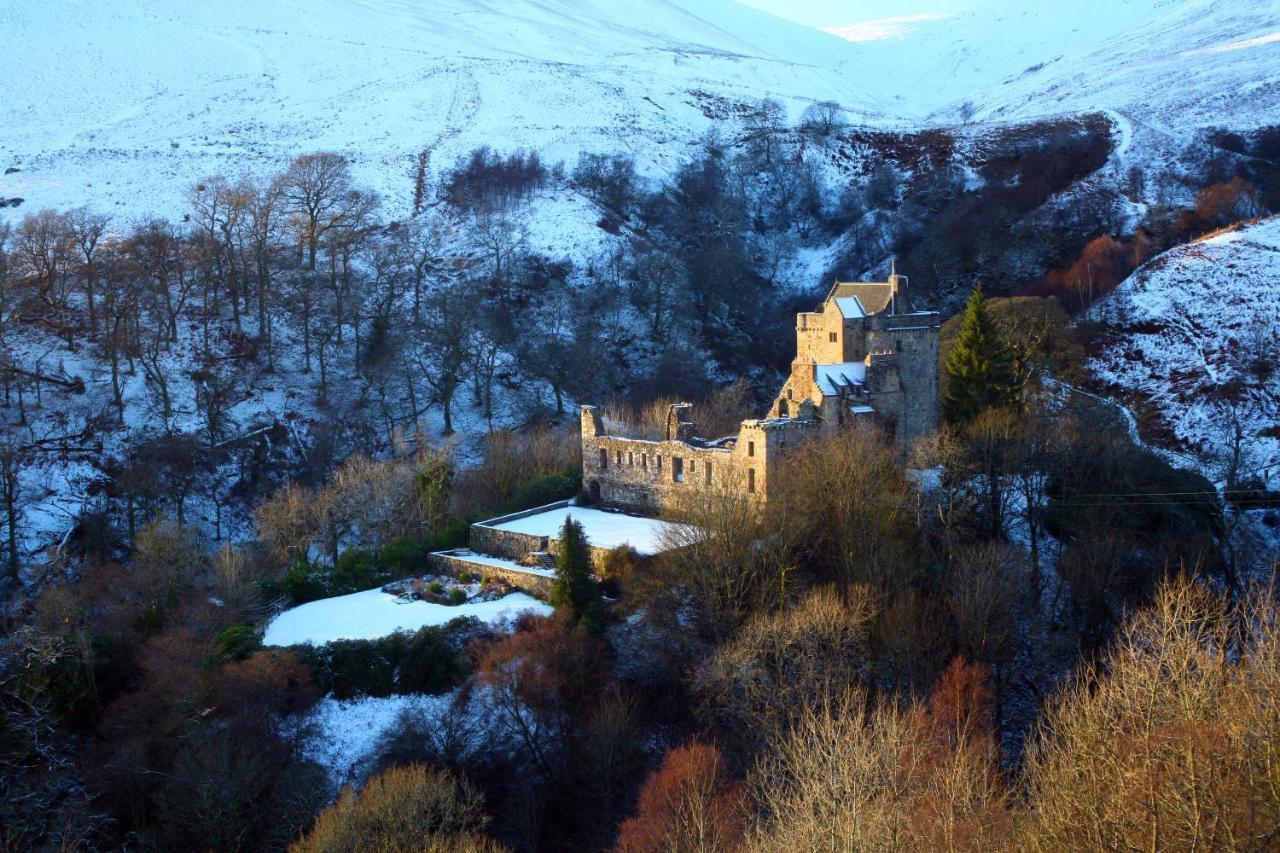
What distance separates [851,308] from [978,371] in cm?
499

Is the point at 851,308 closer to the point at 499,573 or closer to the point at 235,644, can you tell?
the point at 499,573

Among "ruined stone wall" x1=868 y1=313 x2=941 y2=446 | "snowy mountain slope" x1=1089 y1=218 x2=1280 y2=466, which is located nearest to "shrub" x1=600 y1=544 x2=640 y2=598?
"ruined stone wall" x1=868 y1=313 x2=941 y2=446

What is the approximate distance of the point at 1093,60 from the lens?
120 metres

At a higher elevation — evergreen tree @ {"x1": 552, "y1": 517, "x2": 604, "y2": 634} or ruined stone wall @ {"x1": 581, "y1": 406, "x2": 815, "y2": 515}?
ruined stone wall @ {"x1": 581, "y1": 406, "x2": 815, "y2": 515}

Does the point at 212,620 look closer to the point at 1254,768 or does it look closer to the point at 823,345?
the point at 823,345

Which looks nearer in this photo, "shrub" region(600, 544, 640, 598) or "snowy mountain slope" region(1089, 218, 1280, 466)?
"shrub" region(600, 544, 640, 598)

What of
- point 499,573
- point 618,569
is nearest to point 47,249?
point 499,573

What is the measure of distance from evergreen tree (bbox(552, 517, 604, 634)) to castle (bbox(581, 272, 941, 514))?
5.04 m

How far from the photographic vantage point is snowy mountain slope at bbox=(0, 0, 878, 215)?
80562mm

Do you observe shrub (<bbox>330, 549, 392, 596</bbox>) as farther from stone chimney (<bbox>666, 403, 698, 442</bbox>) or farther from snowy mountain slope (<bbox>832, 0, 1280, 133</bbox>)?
snowy mountain slope (<bbox>832, 0, 1280, 133</bbox>)

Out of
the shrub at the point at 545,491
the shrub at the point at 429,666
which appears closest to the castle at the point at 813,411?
the shrub at the point at 545,491

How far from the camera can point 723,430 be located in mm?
49062

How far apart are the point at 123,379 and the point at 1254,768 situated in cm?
5056

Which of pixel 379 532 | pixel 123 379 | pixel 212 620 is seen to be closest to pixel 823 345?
pixel 379 532
